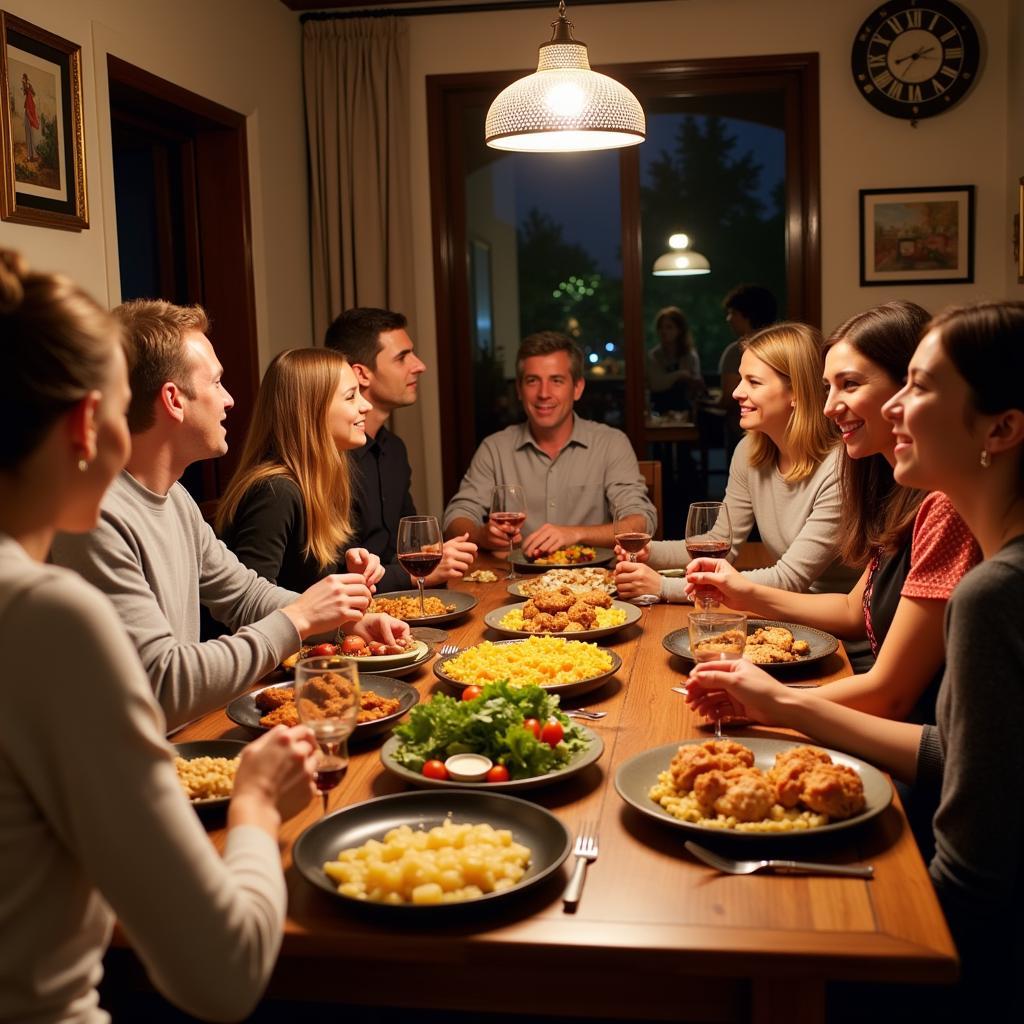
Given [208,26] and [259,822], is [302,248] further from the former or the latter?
[259,822]

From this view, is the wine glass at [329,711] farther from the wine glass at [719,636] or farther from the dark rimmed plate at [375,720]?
the wine glass at [719,636]

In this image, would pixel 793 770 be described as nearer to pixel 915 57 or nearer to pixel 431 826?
pixel 431 826

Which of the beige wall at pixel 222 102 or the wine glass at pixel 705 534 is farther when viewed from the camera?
the beige wall at pixel 222 102

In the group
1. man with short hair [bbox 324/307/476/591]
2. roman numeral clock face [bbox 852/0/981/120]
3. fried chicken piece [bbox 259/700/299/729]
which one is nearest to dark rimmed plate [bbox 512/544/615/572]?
man with short hair [bbox 324/307/476/591]

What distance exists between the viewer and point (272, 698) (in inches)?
76.7

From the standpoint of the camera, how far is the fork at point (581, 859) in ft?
4.32

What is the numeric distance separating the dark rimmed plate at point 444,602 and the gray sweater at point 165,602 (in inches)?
22.4

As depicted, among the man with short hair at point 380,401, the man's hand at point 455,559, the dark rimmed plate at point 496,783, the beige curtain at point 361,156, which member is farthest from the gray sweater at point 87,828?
the beige curtain at point 361,156

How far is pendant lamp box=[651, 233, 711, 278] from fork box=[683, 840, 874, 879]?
4.43m

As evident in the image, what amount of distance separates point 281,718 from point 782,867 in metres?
0.86

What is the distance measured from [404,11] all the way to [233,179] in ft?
4.19

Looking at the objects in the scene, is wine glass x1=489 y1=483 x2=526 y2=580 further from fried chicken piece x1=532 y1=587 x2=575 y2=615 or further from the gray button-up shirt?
the gray button-up shirt

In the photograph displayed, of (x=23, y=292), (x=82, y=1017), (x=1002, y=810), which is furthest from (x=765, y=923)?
(x=23, y=292)

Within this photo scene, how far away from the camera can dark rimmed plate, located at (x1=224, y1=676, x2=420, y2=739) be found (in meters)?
1.84
